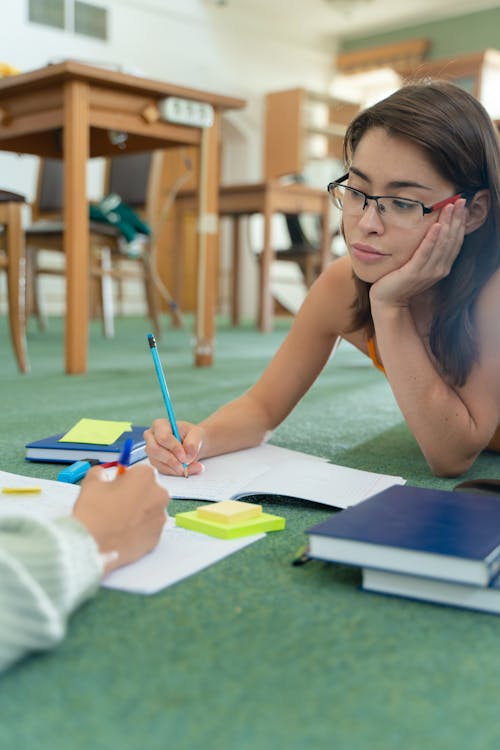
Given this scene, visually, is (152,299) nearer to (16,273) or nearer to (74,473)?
(16,273)

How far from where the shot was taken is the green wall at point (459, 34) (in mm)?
8016

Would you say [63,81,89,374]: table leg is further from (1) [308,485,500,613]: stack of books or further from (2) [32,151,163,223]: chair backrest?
(1) [308,485,500,613]: stack of books

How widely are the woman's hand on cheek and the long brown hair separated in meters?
0.05

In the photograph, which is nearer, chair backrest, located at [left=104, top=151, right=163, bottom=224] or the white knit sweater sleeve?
the white knit sweater sleeve

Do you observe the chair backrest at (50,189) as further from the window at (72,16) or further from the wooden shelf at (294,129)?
the wooden shelf at (294,129)

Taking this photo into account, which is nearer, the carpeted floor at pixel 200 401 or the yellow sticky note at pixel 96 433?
the yellow sticky note at pixel 96 433

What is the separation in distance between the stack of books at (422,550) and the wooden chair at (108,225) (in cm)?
313

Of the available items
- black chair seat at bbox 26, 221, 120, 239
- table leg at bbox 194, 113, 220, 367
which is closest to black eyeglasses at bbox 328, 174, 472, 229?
table leg at bbox 194, 113, 220, 367

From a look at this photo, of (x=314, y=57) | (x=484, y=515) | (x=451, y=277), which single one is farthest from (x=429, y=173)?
(x=314, y=57)

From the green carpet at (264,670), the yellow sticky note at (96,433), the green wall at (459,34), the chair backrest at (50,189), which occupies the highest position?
the green wall at (459,34)

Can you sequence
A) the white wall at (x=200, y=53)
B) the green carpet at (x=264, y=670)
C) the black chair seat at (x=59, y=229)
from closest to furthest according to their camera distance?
1. the green carpet at (x=264, y=670)
2. the black chair seat at (x=59, y=229)
3. the white wall at (x=200, y=53)

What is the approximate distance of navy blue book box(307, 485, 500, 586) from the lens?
69 centimetres

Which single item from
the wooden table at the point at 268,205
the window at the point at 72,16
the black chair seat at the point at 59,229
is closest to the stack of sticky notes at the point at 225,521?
the black chair seat at the point at 59,229

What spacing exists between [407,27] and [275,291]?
4.00 metres
